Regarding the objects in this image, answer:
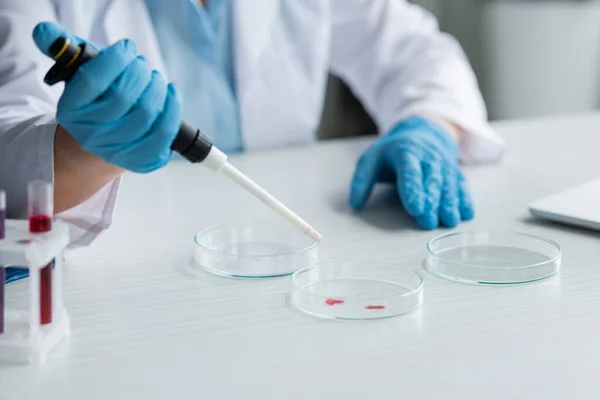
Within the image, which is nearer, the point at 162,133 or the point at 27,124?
the point at 162,133

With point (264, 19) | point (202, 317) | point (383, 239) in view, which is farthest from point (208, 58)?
point (202, 317)

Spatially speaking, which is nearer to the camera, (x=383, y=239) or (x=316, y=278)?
→ (x=316, y=278)

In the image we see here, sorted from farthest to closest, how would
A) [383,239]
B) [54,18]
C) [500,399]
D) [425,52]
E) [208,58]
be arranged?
[425,52]
[208,58]
[54,18]
[383,239]
[500,399]

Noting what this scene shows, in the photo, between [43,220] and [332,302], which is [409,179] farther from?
[43,220]

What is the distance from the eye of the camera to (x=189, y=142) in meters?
0.81

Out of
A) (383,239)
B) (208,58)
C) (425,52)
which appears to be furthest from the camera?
(425,52)

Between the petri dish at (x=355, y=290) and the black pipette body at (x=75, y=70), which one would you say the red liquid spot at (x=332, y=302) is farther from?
the black pipette body at (x=75, y=70)

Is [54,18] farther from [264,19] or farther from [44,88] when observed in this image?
[264,19]

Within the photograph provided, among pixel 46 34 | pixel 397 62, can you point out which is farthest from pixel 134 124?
pixel 397 62

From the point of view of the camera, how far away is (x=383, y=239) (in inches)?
39.7

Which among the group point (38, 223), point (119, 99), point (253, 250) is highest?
point (119, 99)

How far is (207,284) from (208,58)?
0.68 metres

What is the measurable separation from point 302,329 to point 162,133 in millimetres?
240

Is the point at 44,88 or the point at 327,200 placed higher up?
the point at 44,88
